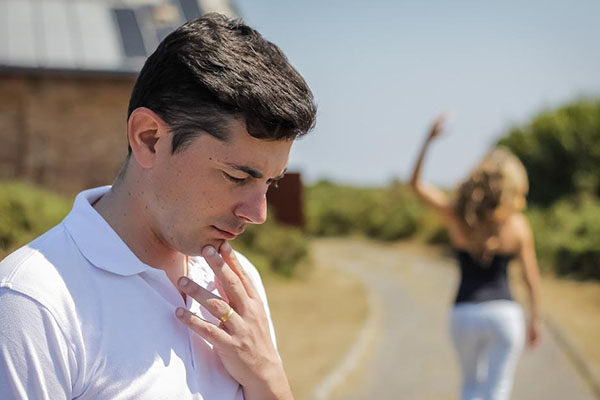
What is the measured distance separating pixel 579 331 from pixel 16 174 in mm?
9974

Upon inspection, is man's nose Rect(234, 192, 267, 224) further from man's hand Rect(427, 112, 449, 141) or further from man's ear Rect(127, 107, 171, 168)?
man's hand Rect(427, 112, 449, 141)

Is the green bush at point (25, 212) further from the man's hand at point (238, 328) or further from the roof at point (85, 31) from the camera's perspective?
the man's hand at point (238, 328)

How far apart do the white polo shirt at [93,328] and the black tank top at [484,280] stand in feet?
12.3

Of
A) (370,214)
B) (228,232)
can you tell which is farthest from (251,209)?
(370,214)

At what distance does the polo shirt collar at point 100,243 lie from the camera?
59.4 inches

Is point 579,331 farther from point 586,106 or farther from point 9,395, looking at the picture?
point 586,106

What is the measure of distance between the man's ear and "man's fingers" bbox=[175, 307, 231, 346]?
335 mm

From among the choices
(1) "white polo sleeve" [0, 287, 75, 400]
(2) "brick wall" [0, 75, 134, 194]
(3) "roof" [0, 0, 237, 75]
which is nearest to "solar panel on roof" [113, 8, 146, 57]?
(3) "roof" [0, 0, 237, 75]

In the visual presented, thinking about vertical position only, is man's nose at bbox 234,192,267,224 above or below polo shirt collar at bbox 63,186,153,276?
above

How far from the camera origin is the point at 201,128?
1.53m

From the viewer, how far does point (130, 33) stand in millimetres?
14594

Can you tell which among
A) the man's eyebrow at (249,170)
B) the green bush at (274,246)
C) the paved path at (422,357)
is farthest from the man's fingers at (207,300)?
the green bush at (274,246)

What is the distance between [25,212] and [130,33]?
6.95m

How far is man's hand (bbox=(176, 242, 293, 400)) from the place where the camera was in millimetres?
1605
